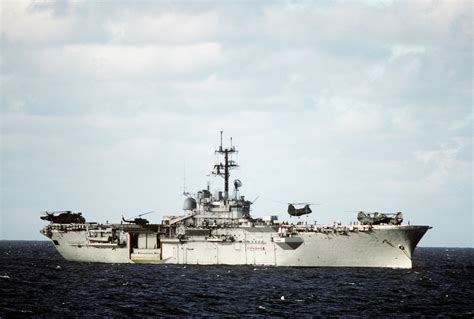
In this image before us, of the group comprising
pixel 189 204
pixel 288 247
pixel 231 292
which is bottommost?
pixel 231 292

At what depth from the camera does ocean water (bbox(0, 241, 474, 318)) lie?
3941cm

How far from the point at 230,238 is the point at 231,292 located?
50.8ft

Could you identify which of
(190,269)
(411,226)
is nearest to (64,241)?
(190,269)

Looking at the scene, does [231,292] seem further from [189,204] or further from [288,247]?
[189,204]

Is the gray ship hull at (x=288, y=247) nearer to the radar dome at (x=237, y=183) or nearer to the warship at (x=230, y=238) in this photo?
the warship at (x=230, y=238)

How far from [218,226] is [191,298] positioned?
19174 mm

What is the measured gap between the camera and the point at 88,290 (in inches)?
1903

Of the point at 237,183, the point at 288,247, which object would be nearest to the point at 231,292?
the point at 288,247

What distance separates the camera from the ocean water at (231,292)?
39.4m

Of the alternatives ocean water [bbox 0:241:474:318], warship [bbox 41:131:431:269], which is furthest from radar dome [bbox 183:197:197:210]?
ocean water [bbox 0:241:474:318]

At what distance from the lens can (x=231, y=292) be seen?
47062 millimetres

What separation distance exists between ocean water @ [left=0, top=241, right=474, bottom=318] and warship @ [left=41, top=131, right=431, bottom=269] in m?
1.26

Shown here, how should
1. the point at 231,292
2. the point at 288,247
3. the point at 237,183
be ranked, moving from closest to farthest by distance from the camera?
the point at 231,292 < the point at 288,247 < the point at 237,183

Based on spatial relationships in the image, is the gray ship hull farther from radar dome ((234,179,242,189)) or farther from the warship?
radar dome ((234,179,242,189))
